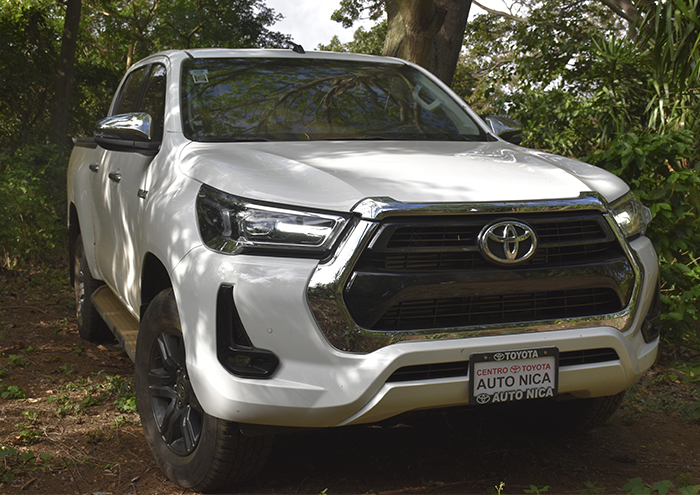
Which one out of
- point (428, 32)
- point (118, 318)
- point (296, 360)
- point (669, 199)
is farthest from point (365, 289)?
point (428, 32)

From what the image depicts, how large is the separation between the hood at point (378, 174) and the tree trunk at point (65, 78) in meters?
10.2

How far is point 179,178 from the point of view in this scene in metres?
2.91

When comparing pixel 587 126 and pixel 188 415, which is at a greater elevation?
pixel 587 126

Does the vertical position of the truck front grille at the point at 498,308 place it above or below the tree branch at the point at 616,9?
below

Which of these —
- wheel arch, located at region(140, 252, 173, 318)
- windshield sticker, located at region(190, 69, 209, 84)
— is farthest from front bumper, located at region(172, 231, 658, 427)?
windshield sticker, located at region(190, 69, 209, 84)

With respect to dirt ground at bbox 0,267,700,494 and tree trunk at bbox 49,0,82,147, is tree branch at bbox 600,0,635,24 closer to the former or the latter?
tree trunk at bbox 49,0,82,147

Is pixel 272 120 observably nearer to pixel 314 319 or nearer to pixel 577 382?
pixel 314 319

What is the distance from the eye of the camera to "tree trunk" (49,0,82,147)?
1218 cm

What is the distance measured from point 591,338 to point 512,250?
0.45 meters

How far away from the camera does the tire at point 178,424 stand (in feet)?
8.48

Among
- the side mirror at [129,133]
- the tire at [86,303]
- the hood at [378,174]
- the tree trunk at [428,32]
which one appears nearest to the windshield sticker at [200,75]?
the side mirror at [129,133]

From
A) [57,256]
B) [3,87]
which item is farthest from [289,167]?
[3,87]

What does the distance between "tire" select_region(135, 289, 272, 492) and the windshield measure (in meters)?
0.96

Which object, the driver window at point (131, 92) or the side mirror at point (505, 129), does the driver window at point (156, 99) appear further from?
the side mirror at point (505, 129)
